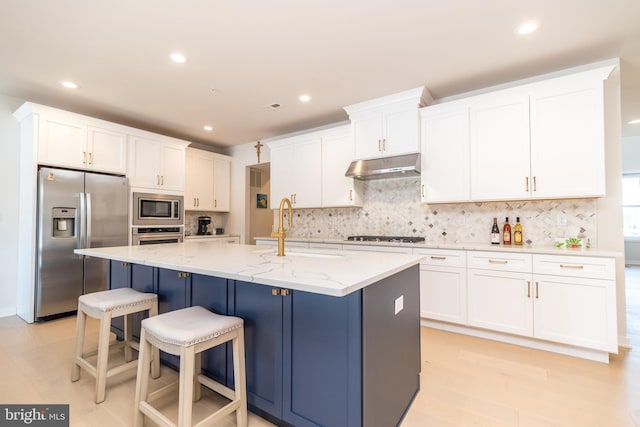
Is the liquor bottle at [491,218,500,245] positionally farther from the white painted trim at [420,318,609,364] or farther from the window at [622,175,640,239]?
the window at [622,175,640,239]

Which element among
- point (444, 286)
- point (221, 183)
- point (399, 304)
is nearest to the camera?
point (399, 304)

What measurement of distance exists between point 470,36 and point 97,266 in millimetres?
4597

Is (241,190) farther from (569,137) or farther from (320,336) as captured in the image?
(569,137)

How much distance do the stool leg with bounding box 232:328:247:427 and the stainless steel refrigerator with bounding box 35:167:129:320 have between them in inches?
121

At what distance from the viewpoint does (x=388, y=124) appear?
3453mm

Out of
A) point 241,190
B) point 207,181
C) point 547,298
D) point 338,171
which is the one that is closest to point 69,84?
point 207,181

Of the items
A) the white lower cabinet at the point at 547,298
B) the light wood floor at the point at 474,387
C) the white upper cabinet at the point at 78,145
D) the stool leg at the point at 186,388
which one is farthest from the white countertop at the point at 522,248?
the white upper cabinet at the point at 78,145

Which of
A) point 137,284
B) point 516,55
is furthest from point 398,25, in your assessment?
point 137,284

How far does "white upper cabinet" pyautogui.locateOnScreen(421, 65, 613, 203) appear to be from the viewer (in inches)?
98.7

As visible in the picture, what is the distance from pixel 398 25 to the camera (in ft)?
7.17

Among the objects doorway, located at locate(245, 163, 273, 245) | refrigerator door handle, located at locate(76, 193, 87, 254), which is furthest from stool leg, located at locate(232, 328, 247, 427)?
doorway, located at locate(245, 163, 273, 245)

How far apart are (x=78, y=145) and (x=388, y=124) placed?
3719 mm

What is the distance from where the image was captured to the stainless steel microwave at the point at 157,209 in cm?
405

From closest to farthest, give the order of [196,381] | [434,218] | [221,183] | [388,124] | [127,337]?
[196,381] → [127,337] → [388,124] → [434,218] → [221,183]
